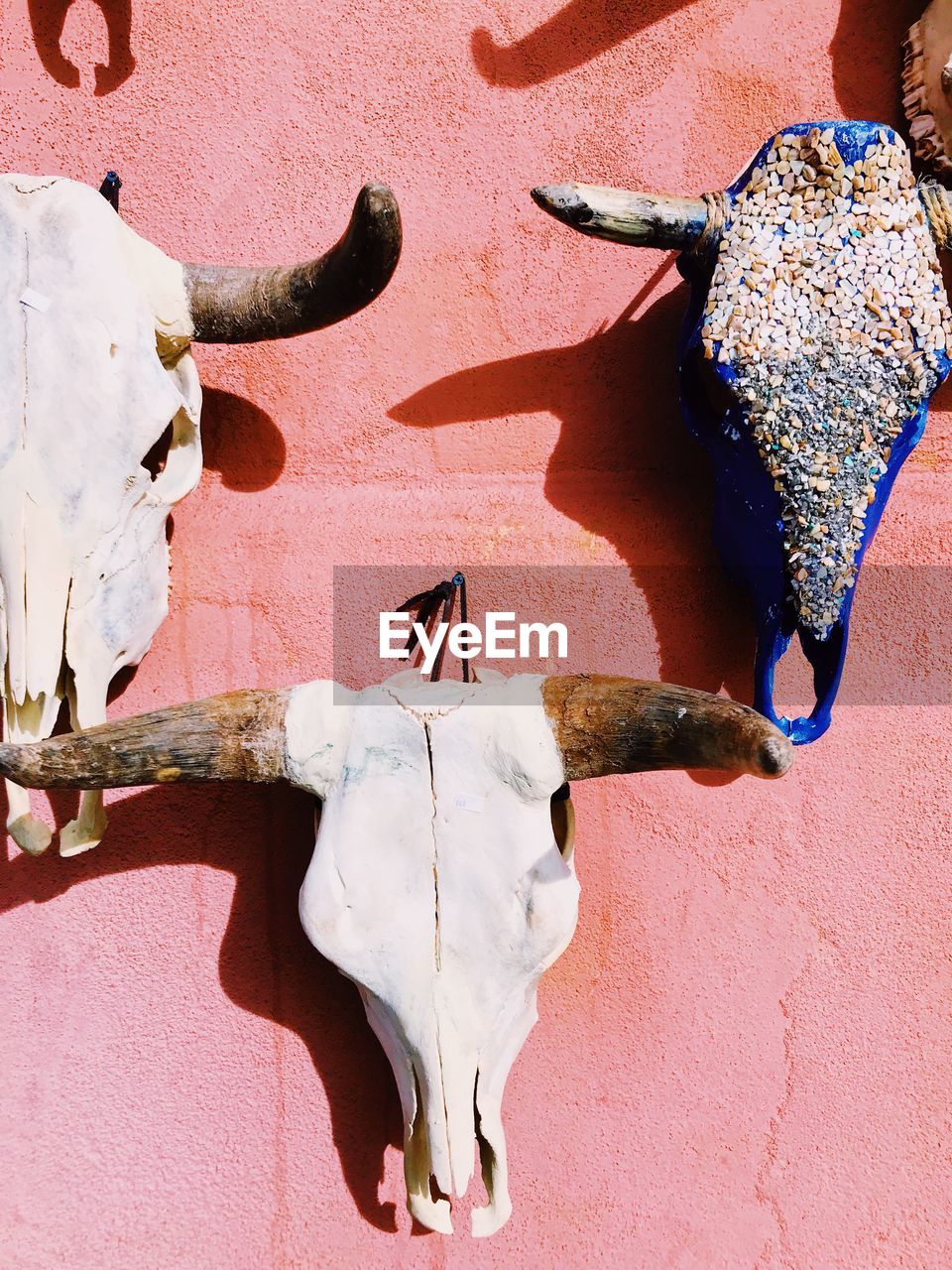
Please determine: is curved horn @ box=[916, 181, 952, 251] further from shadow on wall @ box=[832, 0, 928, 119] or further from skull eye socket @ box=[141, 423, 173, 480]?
skull eye socket @ box=[141, 423, 173, 480]

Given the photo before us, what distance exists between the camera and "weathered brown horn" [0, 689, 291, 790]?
Answer: 1353mm

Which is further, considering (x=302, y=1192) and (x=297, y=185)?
(x=297, y=185)

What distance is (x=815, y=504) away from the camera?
157 centimetres

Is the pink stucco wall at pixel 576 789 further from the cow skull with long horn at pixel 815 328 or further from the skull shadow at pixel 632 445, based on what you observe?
the cow skull with long horn at pixel 815 328

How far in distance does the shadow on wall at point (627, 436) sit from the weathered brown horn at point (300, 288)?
1.06 feet

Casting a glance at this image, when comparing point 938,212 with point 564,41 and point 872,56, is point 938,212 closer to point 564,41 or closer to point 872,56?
point 872,56

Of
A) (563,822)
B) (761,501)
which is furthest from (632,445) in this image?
(563,822)

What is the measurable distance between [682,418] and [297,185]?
0.77 meters

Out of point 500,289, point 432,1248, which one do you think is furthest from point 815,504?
point 432,1248

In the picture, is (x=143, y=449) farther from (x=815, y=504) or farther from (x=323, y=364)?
(x=815, y=504)

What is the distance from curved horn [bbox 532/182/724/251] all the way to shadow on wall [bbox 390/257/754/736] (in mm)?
246

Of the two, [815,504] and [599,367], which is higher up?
[599,367]

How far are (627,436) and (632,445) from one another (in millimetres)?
19

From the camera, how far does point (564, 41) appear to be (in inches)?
74.3
